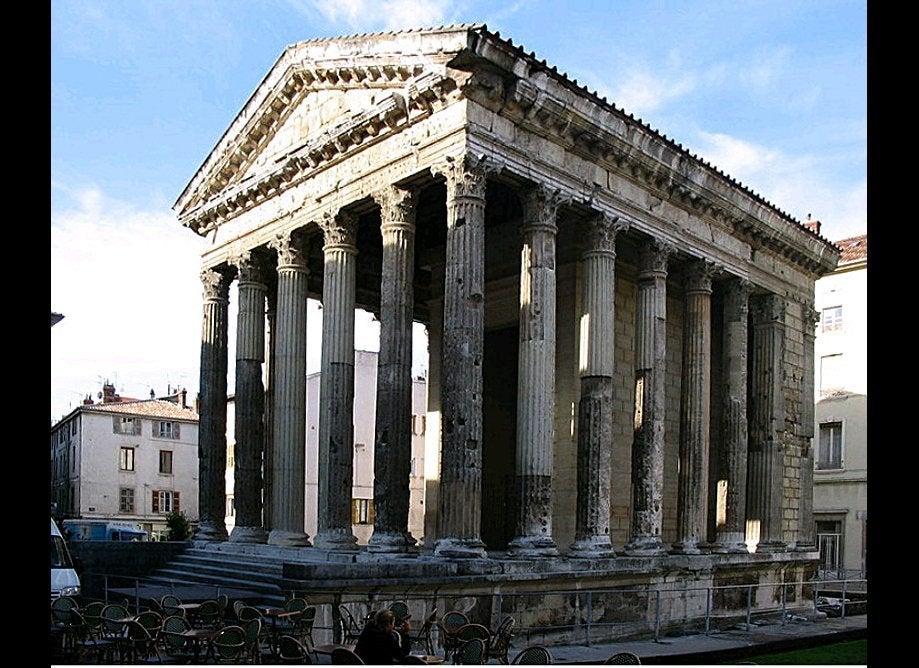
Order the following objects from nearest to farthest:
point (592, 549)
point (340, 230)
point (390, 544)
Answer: point (390, 544) < point (592, 549) < point (340, 230)

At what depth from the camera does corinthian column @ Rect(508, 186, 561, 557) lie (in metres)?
14.0

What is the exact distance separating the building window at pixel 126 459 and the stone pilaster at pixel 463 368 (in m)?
34.6

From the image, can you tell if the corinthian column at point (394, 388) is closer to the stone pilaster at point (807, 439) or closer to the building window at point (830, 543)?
the stone pilaster at point (807, 439)

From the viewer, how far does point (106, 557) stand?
17.9 m

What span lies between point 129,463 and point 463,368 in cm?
3541

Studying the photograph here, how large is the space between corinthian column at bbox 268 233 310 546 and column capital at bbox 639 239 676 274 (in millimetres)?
6233

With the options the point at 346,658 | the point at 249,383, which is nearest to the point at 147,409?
the point at 249,383

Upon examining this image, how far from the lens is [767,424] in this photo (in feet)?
68.4

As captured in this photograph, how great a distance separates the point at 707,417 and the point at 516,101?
798cm

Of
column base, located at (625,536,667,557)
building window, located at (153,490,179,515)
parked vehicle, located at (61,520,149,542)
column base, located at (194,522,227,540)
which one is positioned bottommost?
building window, located at (153,490,179,515)

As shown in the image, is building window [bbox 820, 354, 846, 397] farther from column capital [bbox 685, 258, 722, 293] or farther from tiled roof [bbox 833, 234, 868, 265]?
column capital [bbox 685, 258, 722, 293]

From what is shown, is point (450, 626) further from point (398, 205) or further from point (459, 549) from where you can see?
point (398, 205)

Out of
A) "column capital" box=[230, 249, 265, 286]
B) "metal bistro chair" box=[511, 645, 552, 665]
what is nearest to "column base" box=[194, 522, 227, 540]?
"column capital" box=[230, 249, 265, 286]
